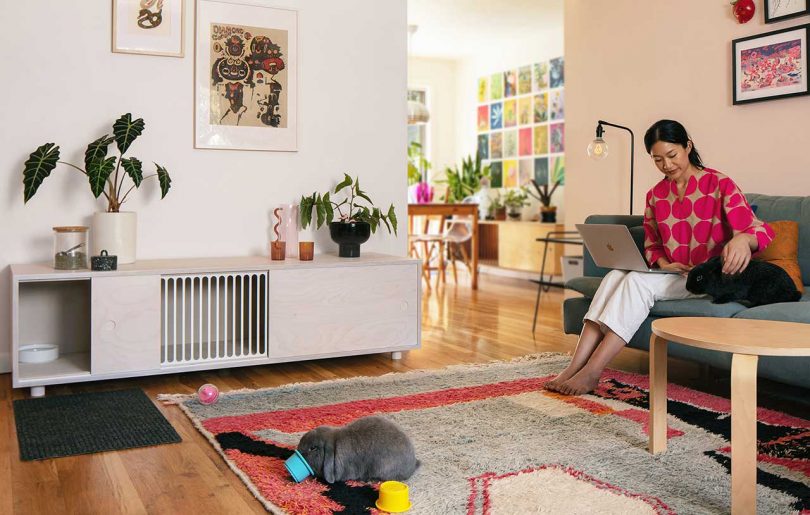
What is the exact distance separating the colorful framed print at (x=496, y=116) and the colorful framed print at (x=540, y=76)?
566 millimetres

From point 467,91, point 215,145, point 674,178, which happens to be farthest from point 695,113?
point 467,91

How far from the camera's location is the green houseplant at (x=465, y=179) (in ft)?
25.8

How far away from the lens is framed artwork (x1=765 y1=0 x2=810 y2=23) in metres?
3.44

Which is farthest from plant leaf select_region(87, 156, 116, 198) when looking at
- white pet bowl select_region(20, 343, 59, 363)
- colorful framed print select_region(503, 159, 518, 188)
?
colorful framed print select_region(503, 159, 518, 188)

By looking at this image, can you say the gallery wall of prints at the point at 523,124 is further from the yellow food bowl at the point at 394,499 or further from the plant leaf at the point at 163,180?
the yellow food bowl at the point at 394,499

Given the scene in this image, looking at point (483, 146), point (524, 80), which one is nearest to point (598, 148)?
point (524, 80)

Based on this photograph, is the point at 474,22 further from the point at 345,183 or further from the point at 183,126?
the point at 183,126

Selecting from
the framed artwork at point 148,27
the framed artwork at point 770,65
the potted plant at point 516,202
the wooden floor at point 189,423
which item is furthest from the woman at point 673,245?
the potted plant at point 516,202

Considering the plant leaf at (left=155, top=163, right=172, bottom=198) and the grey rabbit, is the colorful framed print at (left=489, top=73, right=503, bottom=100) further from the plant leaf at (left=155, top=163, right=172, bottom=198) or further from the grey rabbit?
the grey rabbit

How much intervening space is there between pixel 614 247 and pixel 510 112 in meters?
5.04

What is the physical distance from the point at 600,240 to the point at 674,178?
0.37 meters

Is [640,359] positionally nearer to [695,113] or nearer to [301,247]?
[695,113]

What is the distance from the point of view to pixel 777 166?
3.59m

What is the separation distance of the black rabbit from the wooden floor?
0.39 metres
